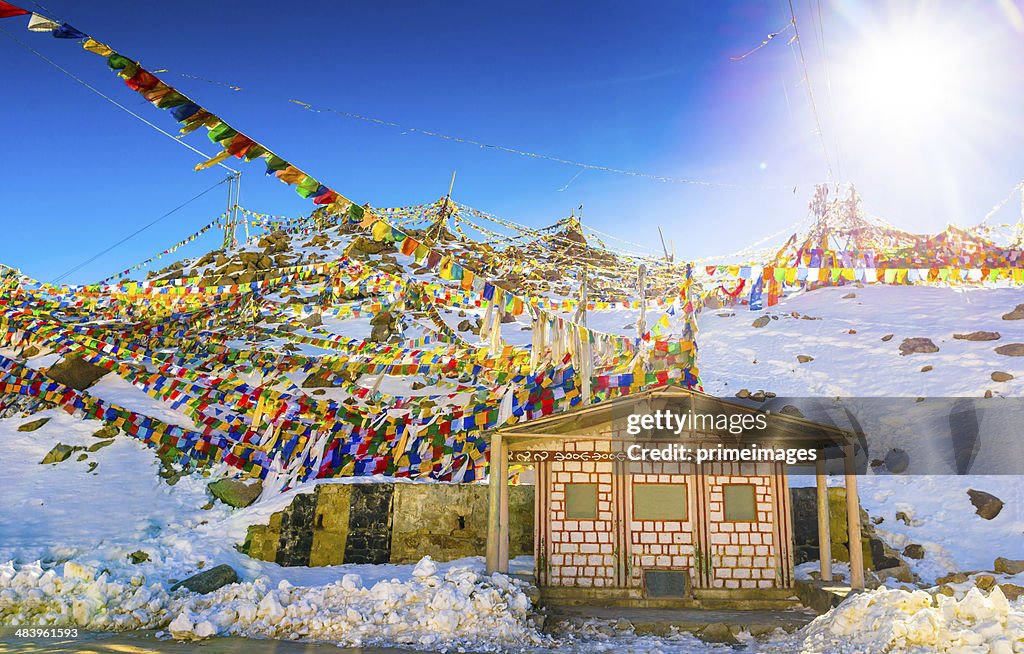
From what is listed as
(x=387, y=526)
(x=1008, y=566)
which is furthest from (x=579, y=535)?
(x=1008, y=566)

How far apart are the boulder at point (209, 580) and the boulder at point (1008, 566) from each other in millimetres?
14236

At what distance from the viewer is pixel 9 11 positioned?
8352 millimetres

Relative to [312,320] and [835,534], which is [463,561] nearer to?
[835,534]

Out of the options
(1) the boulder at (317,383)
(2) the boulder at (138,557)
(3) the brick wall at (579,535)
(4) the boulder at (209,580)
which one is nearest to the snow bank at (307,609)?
(4) the boulder at (209,580)

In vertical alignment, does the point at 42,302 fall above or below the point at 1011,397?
above

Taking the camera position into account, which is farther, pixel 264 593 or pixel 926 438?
pixel 926 438

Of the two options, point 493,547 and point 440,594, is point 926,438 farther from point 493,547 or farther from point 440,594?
point 440,594

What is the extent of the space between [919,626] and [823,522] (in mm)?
5648

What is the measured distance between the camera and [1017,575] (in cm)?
1323

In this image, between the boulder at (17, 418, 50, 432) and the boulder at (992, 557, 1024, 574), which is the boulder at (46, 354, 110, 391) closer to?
the boulder at (17, 418, 50, 432)

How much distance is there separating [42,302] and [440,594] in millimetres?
27288

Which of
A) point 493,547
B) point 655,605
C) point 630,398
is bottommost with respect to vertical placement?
point 655,605

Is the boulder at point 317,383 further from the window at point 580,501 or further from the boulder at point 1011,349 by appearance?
the boulder at point 1011,349

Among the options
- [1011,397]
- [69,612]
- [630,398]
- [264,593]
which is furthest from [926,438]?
[69,612]
